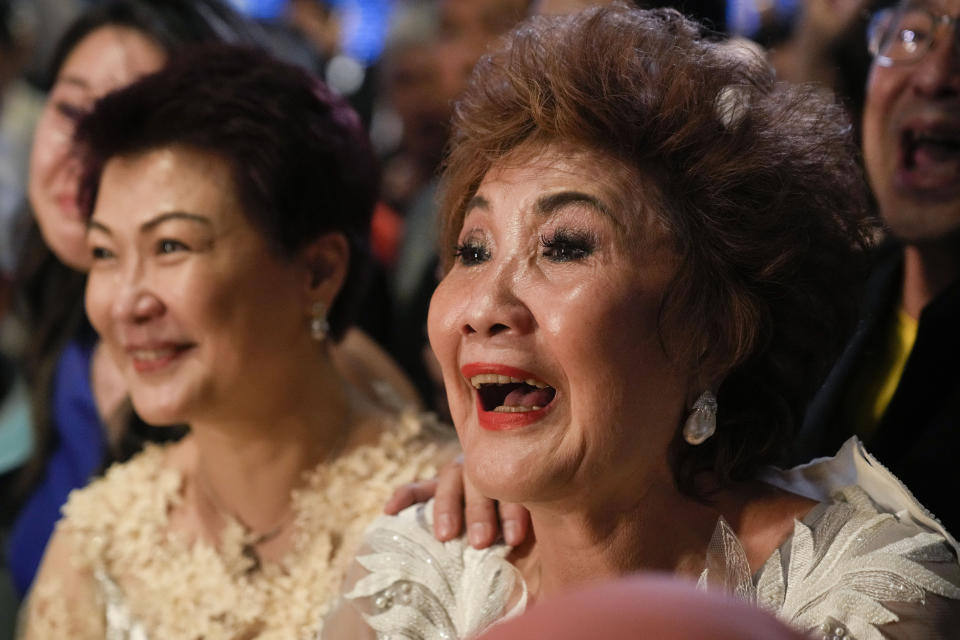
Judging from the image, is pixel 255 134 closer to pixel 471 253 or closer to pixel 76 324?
pixel 471 253

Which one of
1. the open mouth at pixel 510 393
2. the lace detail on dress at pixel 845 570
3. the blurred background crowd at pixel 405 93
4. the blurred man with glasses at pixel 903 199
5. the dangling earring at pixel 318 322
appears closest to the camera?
the lace detail on dress at pixel 845 570

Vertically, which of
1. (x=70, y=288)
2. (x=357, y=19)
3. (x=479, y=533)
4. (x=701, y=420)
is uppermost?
(x=357, y=19)

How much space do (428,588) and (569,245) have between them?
1.89ft

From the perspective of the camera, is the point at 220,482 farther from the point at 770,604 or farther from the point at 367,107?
the point at 367,107

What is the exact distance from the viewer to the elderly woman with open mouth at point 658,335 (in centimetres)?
154

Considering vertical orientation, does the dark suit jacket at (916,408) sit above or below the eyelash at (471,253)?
below

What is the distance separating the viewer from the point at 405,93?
4.29m

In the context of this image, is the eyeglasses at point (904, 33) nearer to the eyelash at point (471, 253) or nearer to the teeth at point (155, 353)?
the eyelash at point (471, 253)

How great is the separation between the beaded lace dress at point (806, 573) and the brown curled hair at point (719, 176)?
13 cm

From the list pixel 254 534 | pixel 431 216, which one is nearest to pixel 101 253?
pixel 254 534

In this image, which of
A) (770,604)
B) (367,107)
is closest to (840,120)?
(770,604)

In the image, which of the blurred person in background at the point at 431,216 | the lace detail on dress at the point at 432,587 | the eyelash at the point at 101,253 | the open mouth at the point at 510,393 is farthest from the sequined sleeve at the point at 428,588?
the blurred person in background at the point at 431,216

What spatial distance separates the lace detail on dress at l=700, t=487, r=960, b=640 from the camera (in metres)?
1.48

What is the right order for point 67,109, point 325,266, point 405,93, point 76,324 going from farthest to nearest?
point 405,93, point 76,324, point 67,109, point 325,266
